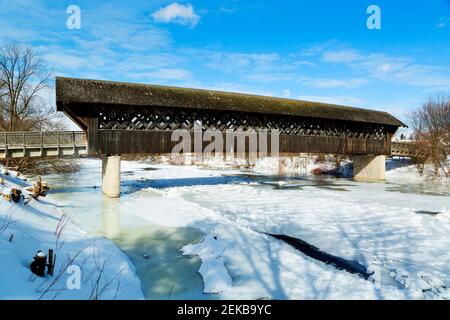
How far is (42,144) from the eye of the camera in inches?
539

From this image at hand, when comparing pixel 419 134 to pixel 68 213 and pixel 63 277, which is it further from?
pixel 63 277

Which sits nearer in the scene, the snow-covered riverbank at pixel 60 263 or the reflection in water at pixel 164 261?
the snow-covered riverbank at pixel 60 263

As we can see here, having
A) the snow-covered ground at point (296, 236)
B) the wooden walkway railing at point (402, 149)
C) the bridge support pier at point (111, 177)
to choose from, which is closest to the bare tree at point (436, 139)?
the wooden walkway railing at point (402, 149)

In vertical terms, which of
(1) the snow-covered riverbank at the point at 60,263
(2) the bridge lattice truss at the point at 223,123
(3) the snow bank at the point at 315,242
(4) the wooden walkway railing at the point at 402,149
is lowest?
(3) the snow bank at the point at 315,242

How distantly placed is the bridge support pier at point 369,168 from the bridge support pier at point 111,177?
17217mm

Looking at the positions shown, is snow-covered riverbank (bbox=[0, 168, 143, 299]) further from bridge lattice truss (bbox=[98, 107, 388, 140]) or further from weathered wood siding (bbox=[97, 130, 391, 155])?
bridge lattice truss (bbox=[98, 107, 388, 140])

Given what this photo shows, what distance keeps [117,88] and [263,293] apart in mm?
11642

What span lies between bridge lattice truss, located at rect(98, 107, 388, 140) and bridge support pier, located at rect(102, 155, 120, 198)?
4.65 ft

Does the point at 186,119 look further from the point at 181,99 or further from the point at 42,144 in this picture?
the point at 42,144

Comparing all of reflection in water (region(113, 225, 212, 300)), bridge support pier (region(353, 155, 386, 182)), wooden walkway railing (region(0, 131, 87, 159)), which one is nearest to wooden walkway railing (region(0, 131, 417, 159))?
wooden walkway railing (region(0, 131, 87, 159))

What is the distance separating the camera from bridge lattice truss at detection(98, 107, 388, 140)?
45.2 ft

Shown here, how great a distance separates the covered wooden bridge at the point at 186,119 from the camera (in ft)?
42.2

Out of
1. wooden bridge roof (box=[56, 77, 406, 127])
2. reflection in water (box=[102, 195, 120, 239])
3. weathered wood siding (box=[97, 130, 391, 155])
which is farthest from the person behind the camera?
weathered wood siding (box=[97, 130, 391, 155])

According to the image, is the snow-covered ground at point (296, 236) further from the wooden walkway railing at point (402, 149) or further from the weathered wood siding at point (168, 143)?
the wooden walkway railing at point (402, 149)
